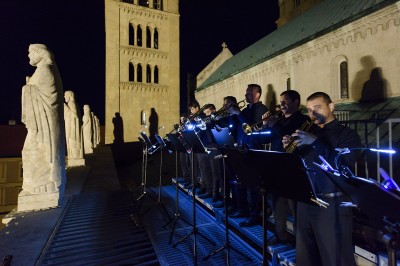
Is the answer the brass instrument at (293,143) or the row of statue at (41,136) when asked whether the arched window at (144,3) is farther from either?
the brass instrument at (293,143)

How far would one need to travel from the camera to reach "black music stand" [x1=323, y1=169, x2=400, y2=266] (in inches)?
55.8

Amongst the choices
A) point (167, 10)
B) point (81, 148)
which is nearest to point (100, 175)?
point (81, 148)

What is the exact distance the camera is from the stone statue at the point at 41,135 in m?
5.46

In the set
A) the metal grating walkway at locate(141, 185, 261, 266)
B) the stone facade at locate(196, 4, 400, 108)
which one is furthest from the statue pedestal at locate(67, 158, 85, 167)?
the stone facade at locate(196, 4, 400, 108)

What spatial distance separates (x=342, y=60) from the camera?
42.1 ft

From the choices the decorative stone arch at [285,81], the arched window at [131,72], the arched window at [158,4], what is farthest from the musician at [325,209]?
the arched window at [158,4]

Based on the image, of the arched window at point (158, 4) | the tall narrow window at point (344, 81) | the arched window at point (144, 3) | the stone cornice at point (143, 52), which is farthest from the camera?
the arched window at point (158, 4)

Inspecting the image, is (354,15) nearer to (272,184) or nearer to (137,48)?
(272,184)

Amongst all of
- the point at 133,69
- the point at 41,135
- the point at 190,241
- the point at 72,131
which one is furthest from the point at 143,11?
the point at 190,241

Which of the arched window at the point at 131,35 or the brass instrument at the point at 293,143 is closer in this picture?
the brass instrument at the point at 293,143

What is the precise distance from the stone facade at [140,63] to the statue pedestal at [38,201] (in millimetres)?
22298

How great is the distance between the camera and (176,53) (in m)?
30.9

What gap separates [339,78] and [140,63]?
2280cm

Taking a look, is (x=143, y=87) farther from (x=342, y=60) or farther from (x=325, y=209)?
(x=325, y=209)
